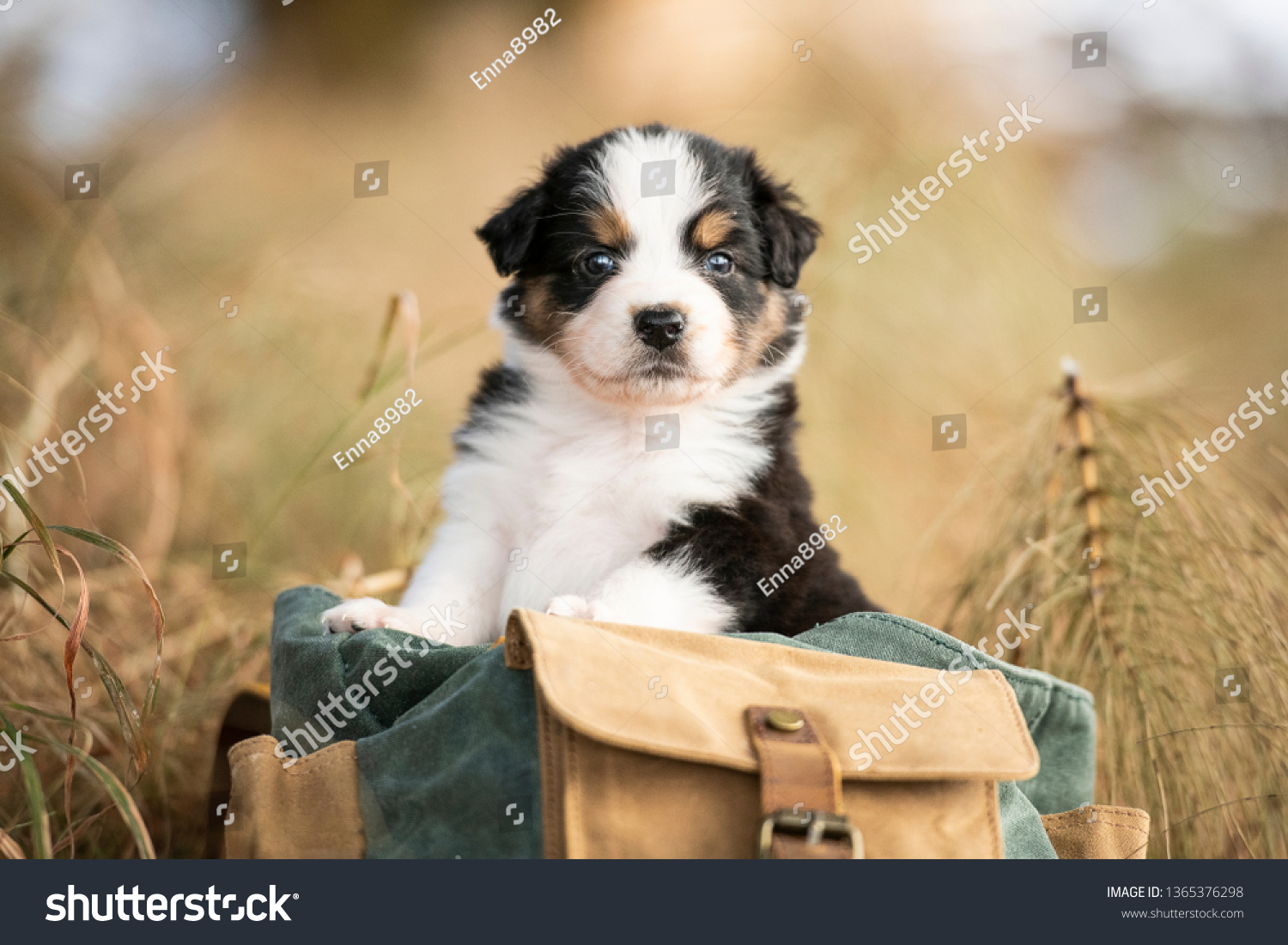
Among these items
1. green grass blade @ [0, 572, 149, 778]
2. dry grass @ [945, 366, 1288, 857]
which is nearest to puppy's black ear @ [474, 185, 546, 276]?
green grass blade @ [0, 572, 149, 778]

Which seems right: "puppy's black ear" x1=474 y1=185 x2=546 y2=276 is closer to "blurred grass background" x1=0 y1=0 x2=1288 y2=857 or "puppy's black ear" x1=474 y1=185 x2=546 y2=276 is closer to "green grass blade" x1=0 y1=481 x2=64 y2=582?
"blurred grass background" x1=0 y1=0 x2=1288 y2=857

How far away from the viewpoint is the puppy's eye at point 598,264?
228cm

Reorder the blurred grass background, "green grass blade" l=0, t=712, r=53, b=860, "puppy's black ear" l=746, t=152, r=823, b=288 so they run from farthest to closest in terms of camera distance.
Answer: the blurred grass background → "puppy's black ear" l=746, t=152, r=823, b=288 → "green grass blade" l=0, t=712, r=53, b=860

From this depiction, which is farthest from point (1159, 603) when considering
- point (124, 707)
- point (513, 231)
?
point (124, 707)

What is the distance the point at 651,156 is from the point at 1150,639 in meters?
1.88

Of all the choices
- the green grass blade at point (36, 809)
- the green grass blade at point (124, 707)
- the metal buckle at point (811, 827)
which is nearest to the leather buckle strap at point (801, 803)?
the metal buckle at point (811, 827)

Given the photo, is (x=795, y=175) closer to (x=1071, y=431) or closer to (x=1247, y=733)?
(x=1071, y=431)

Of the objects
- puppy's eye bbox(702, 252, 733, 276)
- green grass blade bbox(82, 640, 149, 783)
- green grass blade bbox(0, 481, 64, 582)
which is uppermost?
puppy's eye bbox(702, 252, 733, 276)

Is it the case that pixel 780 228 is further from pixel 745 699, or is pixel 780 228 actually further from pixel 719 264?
pixel 745 699

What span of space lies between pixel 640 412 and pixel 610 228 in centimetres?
43

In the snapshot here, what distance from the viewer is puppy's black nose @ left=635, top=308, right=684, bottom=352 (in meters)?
2.08

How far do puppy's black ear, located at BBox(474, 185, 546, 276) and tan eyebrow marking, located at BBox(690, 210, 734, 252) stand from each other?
392mm

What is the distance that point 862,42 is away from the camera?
3.65m

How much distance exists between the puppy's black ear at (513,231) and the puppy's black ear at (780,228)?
1.75 ft
